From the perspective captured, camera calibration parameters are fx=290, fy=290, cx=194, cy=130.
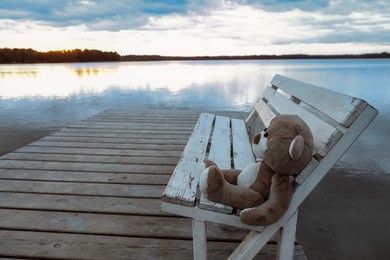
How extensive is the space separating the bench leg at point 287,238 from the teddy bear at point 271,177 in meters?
0.14

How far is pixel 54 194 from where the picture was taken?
2.67 metres

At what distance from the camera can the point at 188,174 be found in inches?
73.2

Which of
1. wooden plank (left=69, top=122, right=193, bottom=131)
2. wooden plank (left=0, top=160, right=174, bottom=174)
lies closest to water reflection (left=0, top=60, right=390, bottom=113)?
wooden plank (left=69, top=122, right=193, bottom=131)

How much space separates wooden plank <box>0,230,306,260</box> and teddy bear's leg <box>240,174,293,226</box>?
0.64 metres

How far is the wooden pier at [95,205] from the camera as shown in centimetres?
197

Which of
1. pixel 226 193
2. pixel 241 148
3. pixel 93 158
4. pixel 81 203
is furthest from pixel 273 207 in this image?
pixel 93 158

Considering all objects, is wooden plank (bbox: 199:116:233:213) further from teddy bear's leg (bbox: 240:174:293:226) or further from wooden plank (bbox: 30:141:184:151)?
wooden plank (bbox: 30:141:184:151)

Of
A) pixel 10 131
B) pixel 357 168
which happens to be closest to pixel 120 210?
pixel 357 168

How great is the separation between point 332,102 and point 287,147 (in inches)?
18.8

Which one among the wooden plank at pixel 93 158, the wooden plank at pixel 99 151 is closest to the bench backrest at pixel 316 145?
the wooden plank at pixel 93 158

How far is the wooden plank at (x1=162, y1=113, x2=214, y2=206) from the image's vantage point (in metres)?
1.54

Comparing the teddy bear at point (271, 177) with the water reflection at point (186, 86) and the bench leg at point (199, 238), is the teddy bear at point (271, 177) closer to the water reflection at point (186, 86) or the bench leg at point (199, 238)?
the bench leg at point (199, 238)

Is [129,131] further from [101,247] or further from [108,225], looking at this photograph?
[101,247]

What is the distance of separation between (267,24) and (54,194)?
146ft
